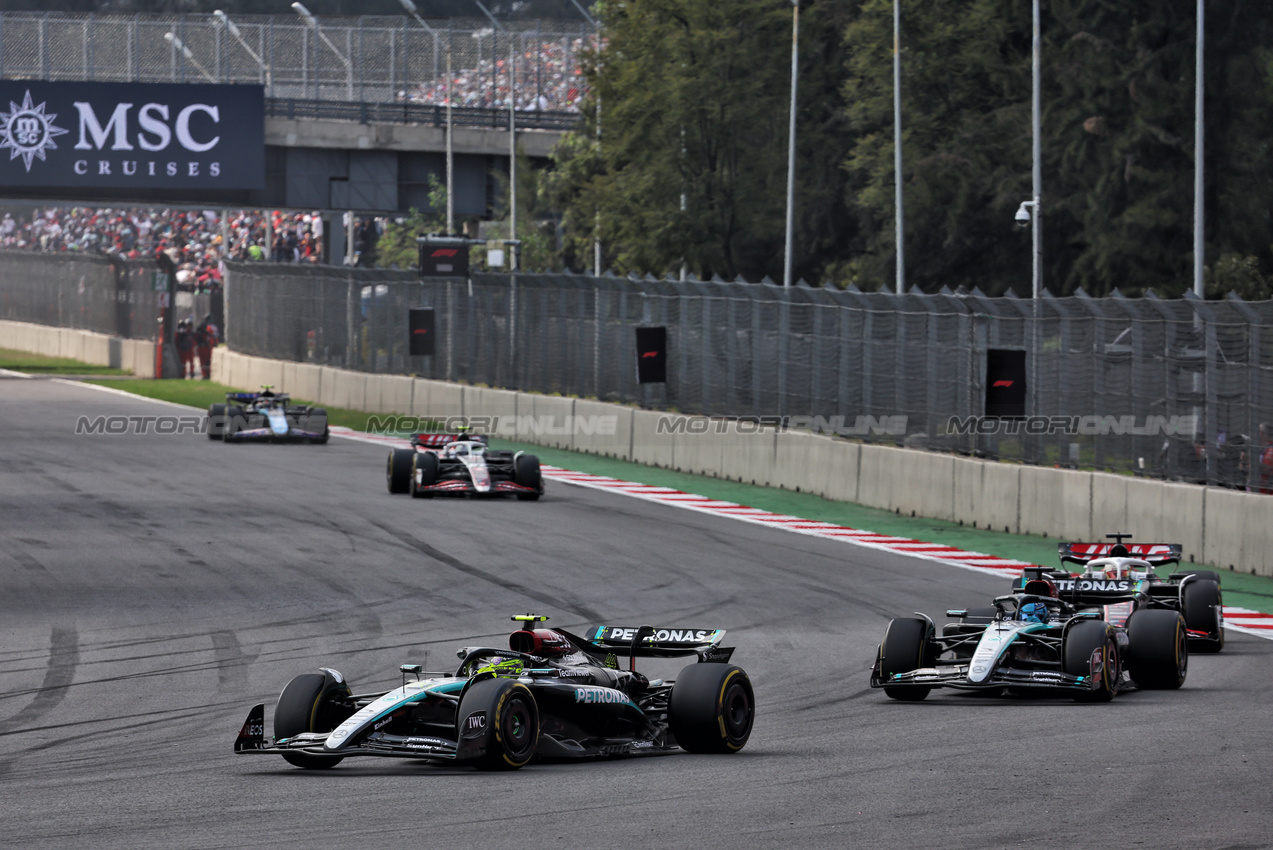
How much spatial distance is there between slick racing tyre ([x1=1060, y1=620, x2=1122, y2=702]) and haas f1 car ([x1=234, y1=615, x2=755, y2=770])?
2.62 metres

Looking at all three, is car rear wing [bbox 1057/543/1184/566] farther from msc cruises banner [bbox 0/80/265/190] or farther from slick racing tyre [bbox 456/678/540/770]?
msc cruises banner [bbox 0/80/265/190]

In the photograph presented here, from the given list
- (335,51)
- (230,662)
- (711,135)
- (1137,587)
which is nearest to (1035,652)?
(1137,587)

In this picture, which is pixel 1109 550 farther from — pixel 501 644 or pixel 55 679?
pixel 55 679

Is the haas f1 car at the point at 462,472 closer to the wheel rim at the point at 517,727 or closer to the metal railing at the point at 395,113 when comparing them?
the wheel rim at the point at 517,727

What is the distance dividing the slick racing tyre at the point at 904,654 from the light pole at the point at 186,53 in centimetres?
4447

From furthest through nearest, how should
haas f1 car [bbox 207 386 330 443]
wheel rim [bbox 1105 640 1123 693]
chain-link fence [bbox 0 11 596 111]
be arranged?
chain-link fence [bbox 0 11 596 111] < haas f1 car [bbox 207 386 330 443] < wheel rim [bbox 1105 640 1123 693]

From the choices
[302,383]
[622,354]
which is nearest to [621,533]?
[622,354]

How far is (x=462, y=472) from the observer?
24.8 metres

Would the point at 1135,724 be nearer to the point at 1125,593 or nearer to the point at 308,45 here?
the point at 1125,593

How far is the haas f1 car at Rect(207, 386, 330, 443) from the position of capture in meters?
32.3

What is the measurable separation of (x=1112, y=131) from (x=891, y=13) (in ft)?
24.9

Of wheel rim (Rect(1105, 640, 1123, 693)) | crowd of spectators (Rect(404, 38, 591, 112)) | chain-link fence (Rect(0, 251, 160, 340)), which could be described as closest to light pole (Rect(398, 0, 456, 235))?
crowd of spectators (Rect(404, 38, 591, 112))

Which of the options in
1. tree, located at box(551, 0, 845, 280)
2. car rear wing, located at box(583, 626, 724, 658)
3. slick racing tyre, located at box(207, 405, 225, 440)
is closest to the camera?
car rear wing, located at box(583, 626, 724, 658)

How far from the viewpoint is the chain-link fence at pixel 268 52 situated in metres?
53.6
